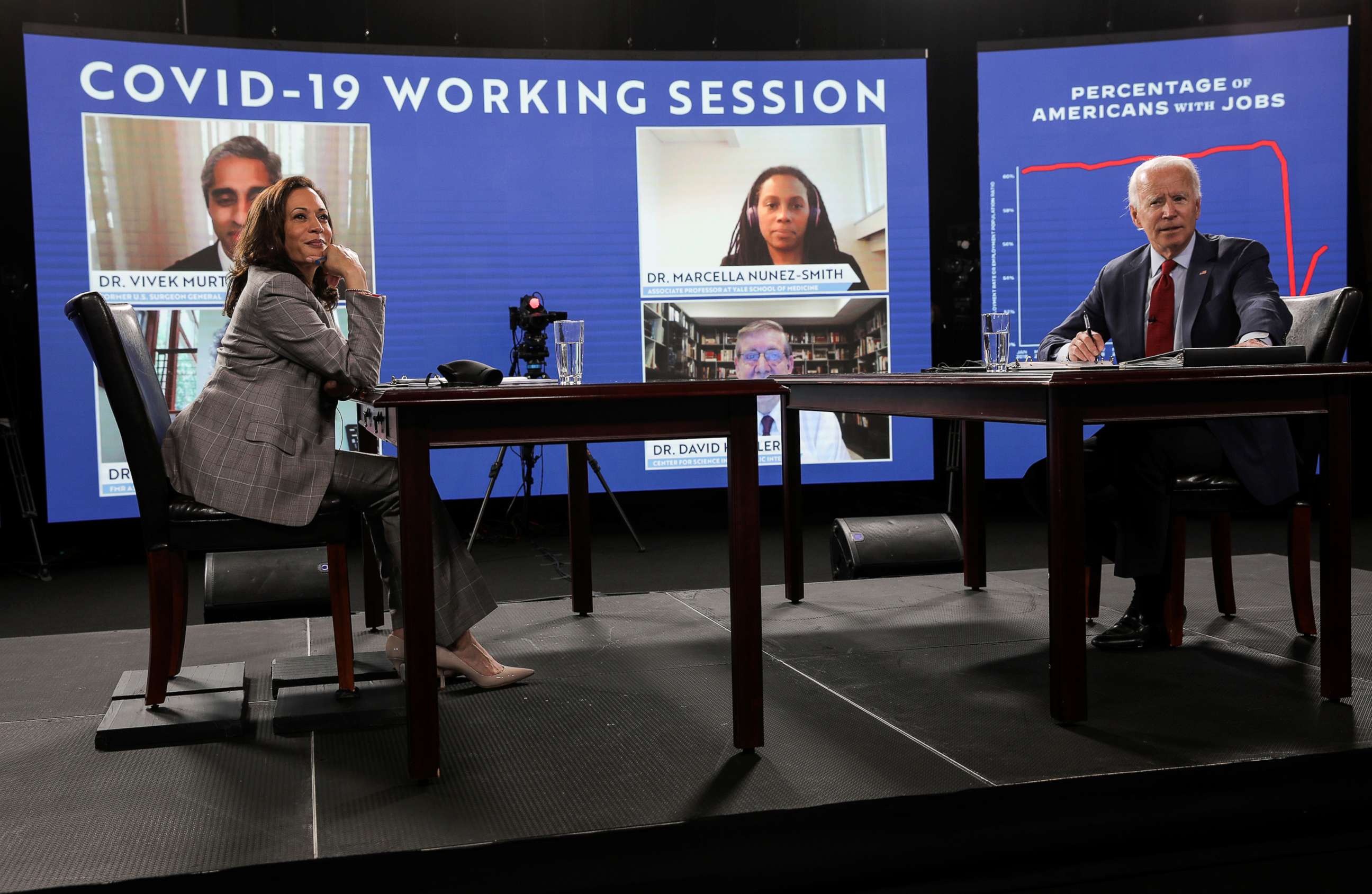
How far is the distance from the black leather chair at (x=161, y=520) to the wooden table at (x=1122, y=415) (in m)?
1.39

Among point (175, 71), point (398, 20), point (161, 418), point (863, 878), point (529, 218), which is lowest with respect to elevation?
point (863, 878)

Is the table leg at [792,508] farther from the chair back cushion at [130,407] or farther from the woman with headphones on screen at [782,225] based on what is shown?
the woman with headphones on screen at [782,225]

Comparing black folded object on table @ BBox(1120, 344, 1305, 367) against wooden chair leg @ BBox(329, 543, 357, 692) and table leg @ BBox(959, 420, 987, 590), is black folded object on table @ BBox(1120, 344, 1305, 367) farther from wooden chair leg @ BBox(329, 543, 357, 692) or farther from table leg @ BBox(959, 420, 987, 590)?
wooden chair leg @ BBox(329, 543, 357, 692)

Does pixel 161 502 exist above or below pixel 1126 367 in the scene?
below

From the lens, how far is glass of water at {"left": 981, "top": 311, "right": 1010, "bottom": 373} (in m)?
2.79

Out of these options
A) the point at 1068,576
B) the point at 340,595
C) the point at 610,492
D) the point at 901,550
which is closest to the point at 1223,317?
the point at 1068,576

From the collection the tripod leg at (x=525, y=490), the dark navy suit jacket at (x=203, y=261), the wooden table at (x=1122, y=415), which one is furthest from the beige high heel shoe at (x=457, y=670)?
the dark navy suit jacket at (x=203, y=261)

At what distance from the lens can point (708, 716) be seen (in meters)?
2.40

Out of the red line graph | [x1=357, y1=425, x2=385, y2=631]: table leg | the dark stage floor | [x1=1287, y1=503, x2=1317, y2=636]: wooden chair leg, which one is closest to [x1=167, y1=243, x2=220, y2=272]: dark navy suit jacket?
[x1=357, y1=425, x2=385, y2=631]: table leg

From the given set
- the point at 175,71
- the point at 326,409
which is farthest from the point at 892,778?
the point at 175,71

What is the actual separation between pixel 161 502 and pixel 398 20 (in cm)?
402

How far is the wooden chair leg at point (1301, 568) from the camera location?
9.58 ft

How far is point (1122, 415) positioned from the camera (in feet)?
7.25

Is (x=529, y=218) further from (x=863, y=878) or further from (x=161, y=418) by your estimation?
(x=863, y=878)
